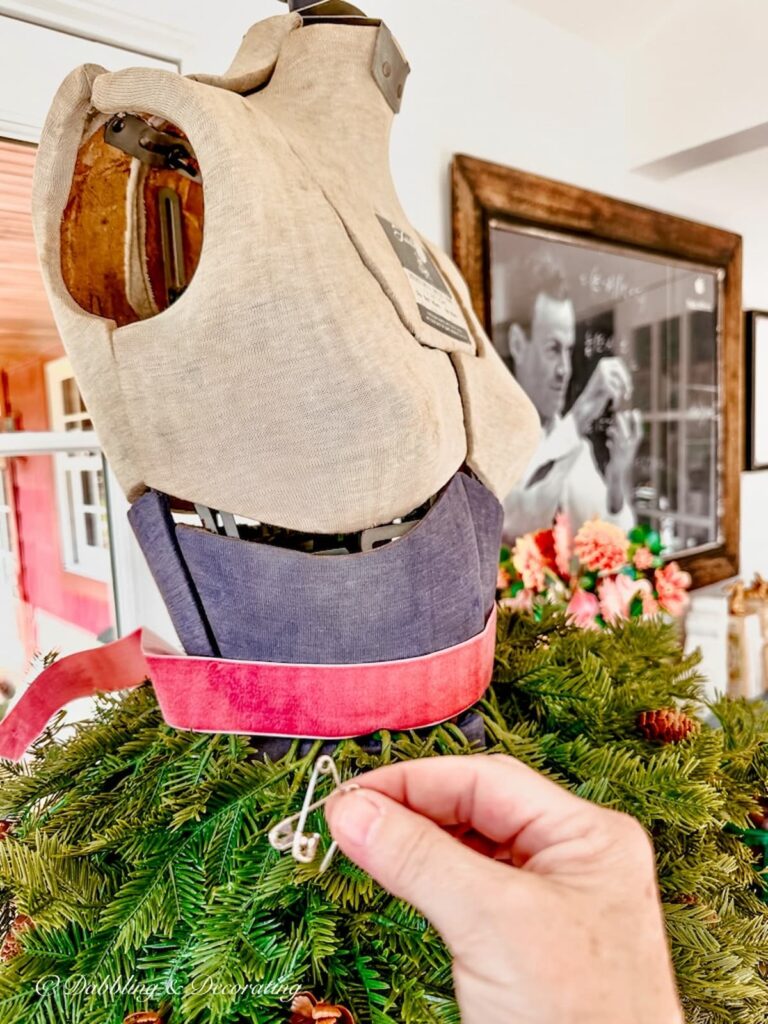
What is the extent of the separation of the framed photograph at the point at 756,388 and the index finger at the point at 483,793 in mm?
1793

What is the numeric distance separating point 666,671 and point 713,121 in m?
1.22

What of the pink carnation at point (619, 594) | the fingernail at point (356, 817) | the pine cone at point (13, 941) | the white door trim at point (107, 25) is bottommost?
the pine cone at point (13, 941)

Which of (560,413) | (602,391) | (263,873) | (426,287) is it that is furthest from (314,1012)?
(602,391)

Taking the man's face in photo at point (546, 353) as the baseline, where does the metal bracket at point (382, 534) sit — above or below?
below

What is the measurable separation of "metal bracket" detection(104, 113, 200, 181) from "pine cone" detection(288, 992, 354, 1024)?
1.67ft

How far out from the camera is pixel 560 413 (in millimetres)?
1390

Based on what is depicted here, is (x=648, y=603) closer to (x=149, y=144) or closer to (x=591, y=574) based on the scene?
(x=591, y=574)

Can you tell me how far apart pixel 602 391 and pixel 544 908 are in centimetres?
133

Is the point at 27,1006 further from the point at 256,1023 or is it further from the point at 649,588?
the point at 649,588

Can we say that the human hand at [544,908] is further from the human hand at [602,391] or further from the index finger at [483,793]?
the human hand at [602,391]

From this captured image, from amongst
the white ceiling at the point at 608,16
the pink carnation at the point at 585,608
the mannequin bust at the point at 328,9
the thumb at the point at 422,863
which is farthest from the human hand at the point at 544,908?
the white ceiling at the point at 608,16

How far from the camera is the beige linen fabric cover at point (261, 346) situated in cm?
39

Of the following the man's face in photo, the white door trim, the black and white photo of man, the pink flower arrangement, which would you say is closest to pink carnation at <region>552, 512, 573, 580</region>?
the pink flower arrangement

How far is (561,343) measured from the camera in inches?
54.3
